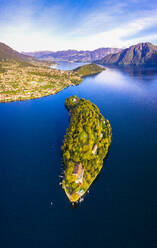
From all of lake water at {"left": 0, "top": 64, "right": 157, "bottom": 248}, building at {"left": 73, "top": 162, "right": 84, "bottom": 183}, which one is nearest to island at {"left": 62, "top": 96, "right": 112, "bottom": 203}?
building at {"left": 73, "top": 162, "right": 84, "bottom": 183}

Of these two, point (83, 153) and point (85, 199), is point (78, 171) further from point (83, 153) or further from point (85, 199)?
point (85, 199)

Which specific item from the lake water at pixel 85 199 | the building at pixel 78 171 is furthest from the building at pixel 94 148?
the building at pixel 78 171

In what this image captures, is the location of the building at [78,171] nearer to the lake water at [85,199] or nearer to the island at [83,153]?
the island at [83,153]

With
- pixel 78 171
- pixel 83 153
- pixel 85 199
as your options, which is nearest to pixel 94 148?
pixel 83 153

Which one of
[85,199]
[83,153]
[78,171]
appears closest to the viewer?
[85,199]

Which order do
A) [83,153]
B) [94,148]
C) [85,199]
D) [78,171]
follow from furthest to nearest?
[94,148] → [83,153] → [78,171] → [85,199]

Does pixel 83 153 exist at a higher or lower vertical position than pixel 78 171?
higher

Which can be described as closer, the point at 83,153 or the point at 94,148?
the point at 83,153

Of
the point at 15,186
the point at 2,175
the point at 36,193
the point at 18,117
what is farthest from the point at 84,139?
the point at 18,117
